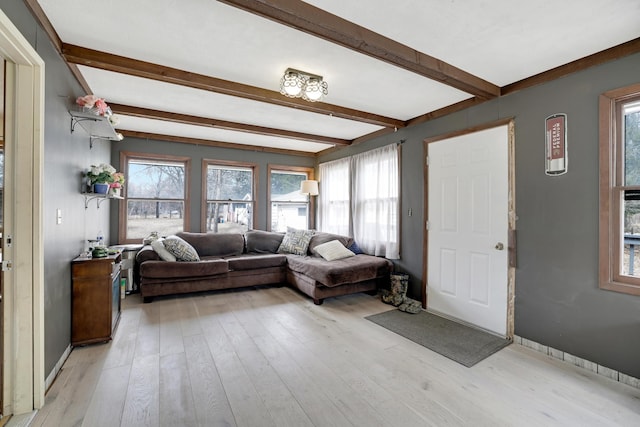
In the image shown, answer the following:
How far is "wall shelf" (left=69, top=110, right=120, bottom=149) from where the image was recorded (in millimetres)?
2584

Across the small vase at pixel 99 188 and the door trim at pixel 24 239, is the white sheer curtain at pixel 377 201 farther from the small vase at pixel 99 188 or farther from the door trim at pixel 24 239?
the door trim at pixel 24 239

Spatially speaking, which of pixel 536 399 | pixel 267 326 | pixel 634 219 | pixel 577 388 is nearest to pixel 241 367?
pixel 267 326

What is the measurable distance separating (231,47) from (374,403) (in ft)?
8.99

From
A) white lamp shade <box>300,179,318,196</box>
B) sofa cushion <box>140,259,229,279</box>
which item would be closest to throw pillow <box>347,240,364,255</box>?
white lamp shade <box>300,179,318,196</box>

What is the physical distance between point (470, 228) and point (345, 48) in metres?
2.26

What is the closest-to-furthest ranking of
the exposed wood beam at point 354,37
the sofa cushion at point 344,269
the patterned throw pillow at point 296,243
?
the exposed wood beam at point 354,37 → the sofa cushion at point 344,269 → the patterned throw pillow at point 296,243

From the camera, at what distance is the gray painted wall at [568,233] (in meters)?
2.23

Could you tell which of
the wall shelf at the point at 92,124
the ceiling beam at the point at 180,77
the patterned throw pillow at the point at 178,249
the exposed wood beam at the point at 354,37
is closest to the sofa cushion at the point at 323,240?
the patterned throw pillow at the point at 178,249

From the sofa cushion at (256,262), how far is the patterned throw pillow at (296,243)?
0.32m

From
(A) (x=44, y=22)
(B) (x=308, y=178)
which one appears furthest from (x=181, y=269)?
(B) (x=308, y=178)

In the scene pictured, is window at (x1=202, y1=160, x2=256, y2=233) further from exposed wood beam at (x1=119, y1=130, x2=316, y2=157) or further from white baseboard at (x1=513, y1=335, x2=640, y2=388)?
white baseboard at (x1=513, y1=335, x2=640, y2=388)

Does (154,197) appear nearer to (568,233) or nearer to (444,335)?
(444,335)

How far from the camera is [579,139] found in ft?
7.97

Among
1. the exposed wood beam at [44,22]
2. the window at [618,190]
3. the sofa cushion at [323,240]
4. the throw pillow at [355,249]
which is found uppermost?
the exposed wood beam at [44,22]
